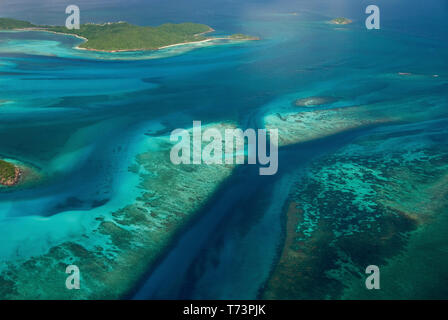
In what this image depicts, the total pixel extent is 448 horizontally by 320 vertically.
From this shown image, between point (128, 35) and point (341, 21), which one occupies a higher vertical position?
point (341, 21)

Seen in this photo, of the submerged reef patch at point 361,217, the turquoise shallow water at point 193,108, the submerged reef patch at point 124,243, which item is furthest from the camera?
the turquoise shallow water at point 193,108

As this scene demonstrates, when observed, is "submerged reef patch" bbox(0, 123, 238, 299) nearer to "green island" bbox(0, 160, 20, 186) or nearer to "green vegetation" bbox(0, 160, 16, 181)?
"green island" bbox(0, 160, 20, 186)

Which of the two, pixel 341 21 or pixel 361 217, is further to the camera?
pixel 341 21

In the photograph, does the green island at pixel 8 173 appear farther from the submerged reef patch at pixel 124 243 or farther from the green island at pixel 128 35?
the green island at pixel 128 35

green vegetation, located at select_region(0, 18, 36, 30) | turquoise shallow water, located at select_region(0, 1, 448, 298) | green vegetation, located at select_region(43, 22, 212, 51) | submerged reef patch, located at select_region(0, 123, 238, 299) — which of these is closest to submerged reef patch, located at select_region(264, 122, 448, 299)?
turquoise shallow water, located at select_region(0, 1, 448, 298)

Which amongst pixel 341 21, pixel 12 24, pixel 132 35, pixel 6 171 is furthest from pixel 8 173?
pixel 341 21

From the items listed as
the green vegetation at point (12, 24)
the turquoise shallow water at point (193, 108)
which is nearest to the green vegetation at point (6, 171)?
the turquoise shallow water at point (193, 108)

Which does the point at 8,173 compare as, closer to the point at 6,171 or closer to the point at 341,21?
the point at 6,171
